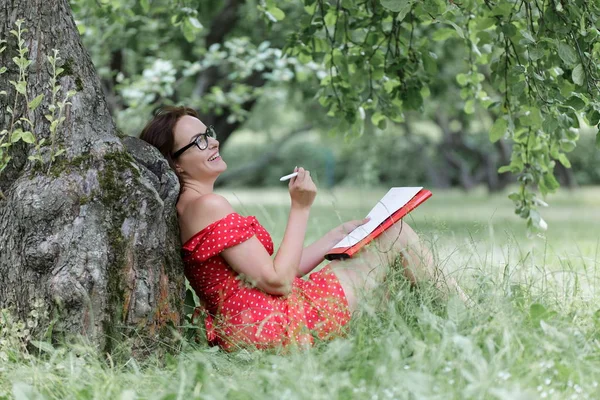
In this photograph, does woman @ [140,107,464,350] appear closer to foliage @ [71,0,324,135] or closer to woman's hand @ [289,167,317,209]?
woman's hand @ [289,167,317,209]

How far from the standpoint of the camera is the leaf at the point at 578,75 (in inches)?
137

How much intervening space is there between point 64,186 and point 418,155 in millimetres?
25090

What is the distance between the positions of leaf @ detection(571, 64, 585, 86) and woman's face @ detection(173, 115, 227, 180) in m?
1.53

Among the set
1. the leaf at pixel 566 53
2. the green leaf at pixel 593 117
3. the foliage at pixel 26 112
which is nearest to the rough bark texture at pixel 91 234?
the foliage at pixel 26 112

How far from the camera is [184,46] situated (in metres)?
12.1

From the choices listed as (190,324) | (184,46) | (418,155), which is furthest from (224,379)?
(418,155)

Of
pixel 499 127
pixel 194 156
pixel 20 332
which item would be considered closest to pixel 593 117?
pixel 499 127

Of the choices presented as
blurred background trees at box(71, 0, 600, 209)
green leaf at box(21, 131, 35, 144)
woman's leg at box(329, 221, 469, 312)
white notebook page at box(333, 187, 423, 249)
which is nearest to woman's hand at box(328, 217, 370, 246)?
white notebook page at box(333, 187, 423, 249)

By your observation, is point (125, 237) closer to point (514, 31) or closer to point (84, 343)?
point (84, 343)

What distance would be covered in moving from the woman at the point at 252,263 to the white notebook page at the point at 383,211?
0.22 feet

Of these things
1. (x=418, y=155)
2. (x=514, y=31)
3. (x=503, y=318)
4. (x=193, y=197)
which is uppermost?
(x=514, y=31)

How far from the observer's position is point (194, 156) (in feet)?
11.8

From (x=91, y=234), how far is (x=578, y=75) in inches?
82.4

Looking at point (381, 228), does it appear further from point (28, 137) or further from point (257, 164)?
point (257, 164)
